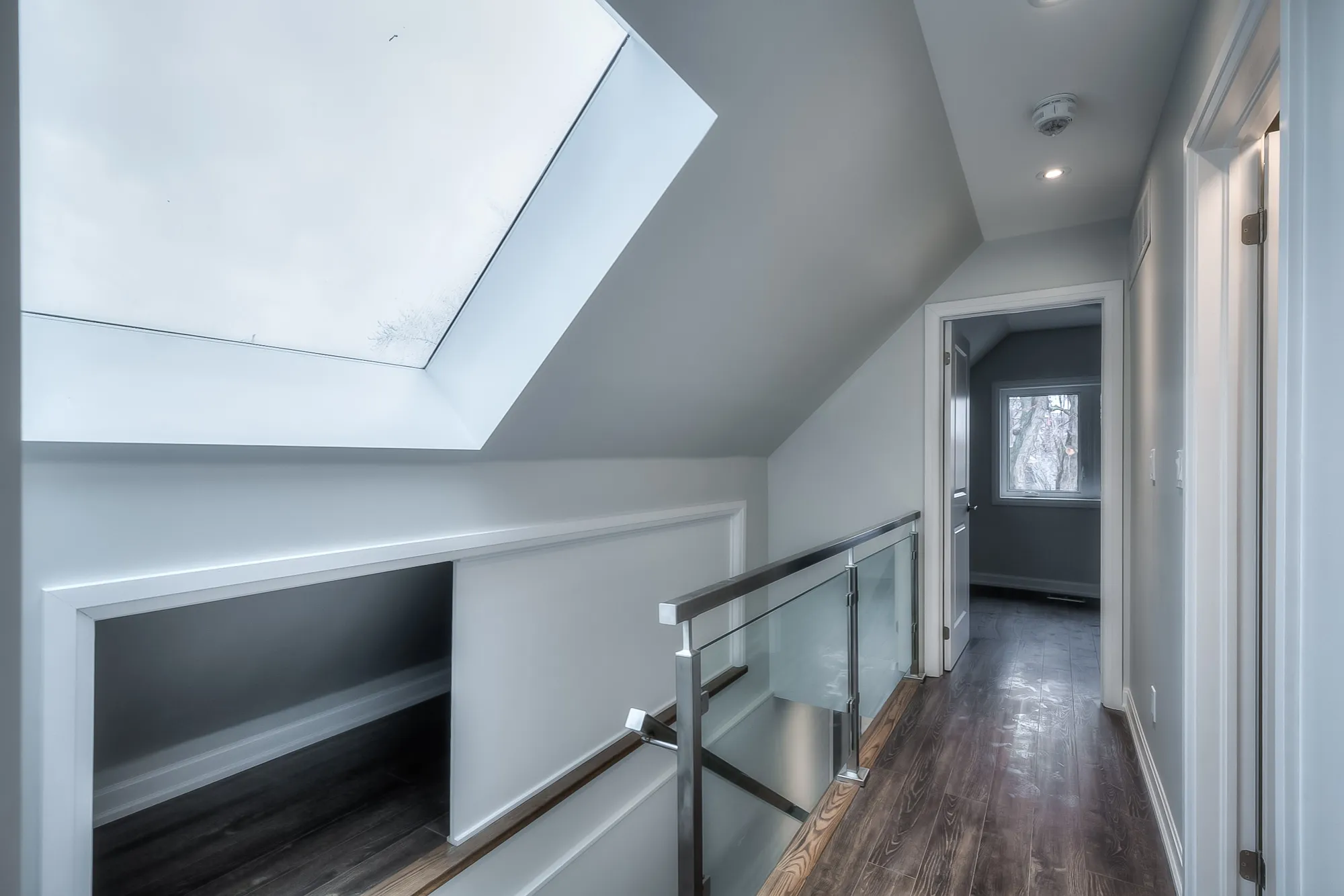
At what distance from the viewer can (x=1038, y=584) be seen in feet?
18.3

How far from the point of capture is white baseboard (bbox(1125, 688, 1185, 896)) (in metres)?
1.81

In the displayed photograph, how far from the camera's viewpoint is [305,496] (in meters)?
1.62

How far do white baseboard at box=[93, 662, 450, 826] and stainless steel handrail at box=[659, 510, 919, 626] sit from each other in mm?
2111

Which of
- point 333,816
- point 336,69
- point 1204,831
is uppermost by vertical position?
point 336,69

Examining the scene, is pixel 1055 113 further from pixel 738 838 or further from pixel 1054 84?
pixel 738 838

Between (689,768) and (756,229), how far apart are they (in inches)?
58.7

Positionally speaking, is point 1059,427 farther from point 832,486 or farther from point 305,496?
point 305,496

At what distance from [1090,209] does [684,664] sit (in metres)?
3.01

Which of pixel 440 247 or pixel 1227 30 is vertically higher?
pixel 1227 30

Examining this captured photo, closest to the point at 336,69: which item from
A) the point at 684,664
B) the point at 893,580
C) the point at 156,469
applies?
the point at 156,469

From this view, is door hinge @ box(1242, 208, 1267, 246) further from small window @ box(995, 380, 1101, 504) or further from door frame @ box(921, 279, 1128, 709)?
small window @ box(995, 380, 1101, 504)

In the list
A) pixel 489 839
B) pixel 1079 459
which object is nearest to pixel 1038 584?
pixel 1079 459

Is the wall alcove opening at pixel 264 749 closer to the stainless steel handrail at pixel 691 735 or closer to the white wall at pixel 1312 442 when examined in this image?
the stainless steel handrail at pixel 691 735

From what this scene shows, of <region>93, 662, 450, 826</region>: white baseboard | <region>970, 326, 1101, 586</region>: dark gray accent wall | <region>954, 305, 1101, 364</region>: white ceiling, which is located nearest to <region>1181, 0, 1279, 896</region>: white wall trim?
<region>954, 305, 1101, 364</region>: white ceiling
